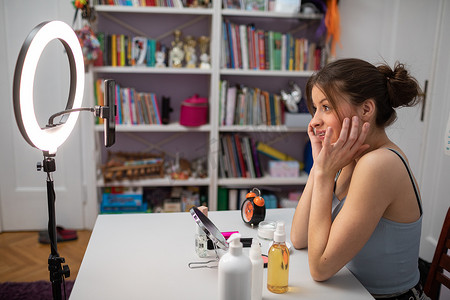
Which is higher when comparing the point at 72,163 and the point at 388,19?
the point at 388,19

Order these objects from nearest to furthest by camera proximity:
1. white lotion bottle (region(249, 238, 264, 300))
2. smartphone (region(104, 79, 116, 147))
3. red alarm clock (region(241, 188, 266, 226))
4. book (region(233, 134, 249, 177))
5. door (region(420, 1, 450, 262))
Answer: white lotion bottle (region(249, 238, 264, 300)) → smartphone (region(104, 79, 116, 147)) → red alarm clock (region(241, 188, 266, 226)) → door (region(420, 1, 450, 262)) → book (region(233, 134, 249, 177))

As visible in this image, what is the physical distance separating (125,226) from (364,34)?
229cm

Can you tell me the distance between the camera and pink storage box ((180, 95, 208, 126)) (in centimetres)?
299

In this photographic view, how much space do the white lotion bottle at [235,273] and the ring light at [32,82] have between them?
1.77 feet

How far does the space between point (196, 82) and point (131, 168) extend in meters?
0.83

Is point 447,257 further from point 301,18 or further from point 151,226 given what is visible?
point 301,18

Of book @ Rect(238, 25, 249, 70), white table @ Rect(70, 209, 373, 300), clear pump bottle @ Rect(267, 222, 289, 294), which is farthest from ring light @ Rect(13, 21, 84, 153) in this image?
book @ Rect(238, 25, 249, 70)

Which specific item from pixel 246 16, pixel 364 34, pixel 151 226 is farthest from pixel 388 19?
pixel 151 226

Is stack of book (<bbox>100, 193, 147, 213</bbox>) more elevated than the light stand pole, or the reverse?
the light stand pole

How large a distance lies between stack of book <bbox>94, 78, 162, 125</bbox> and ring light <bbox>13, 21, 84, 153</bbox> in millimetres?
1727

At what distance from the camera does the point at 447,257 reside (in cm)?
144

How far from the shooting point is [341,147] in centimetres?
123

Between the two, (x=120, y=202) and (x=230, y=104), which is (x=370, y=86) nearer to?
(x=230, y=104)

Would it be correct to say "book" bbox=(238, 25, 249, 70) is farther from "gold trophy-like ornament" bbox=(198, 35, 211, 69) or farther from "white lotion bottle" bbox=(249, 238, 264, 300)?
"white lotion bottle" bbox=(249, 238, 264, 300)
